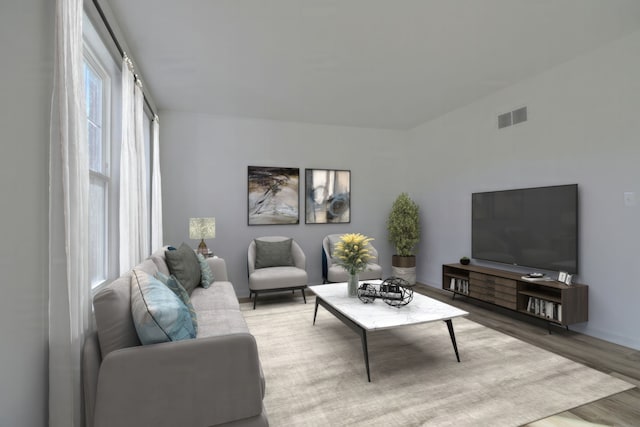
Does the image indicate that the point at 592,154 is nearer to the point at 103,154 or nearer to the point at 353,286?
the point at 353,286

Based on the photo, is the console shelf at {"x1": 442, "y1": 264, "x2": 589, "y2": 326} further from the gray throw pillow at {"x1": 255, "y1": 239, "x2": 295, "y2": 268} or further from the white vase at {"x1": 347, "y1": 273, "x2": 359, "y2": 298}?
the gray throw pillow at {"x1": 255, "y1": 239, "x2": 295, "y2": 268}

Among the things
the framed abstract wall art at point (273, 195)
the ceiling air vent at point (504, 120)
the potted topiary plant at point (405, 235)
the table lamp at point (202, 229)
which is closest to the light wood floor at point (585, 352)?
the potted topiary plant at point (405, 235)

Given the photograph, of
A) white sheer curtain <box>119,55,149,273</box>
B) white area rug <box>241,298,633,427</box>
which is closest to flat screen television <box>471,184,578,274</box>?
white area rug <box>241,298,633,427</box>

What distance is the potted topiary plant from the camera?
586 cm

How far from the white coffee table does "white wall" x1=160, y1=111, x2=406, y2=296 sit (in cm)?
244

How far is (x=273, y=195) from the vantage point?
18.4 feet

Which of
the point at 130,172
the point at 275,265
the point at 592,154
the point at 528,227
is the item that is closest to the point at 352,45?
the point at 130,172

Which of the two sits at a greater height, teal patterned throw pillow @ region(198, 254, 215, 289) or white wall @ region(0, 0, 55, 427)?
white wall @ region(0, 0, 55, 427)

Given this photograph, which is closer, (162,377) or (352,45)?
(162,377)

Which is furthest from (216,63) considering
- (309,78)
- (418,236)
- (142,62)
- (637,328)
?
(637,328)

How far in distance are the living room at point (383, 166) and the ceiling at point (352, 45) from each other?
22 centimetres

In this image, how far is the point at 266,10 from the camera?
265cm

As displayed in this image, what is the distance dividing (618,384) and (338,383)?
2.15 meters

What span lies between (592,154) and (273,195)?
4359mm
